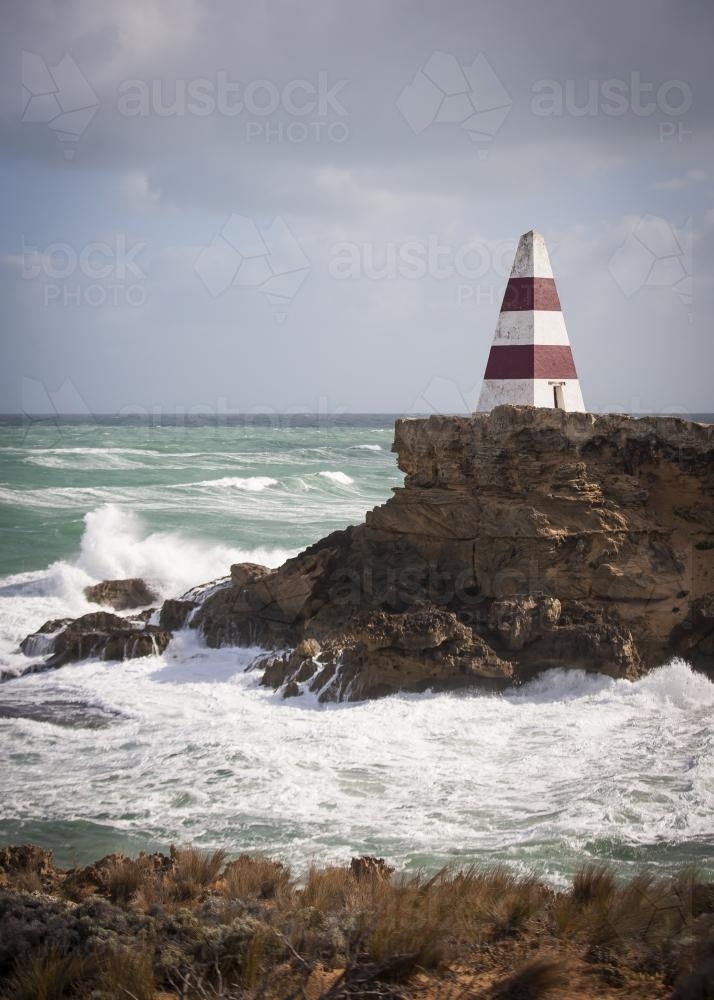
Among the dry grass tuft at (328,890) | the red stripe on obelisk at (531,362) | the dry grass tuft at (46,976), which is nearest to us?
the dry grass tuft at (46,976)

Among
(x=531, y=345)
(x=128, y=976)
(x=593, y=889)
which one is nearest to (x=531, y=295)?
(x=531, y=345)

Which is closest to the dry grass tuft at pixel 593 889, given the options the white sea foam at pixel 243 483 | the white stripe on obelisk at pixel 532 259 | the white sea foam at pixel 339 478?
the white stripe on obelisk at pixel 532 259

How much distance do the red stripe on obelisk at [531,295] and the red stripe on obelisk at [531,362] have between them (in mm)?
483

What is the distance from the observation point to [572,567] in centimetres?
1009

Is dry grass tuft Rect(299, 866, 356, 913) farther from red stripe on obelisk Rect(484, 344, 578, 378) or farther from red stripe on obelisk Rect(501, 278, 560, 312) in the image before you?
red stripe on obelisk Rect(501, 278, 560, 312)

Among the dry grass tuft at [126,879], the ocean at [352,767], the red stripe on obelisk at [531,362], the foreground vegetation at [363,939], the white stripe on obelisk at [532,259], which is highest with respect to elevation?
the white stripe on obelisk at [532,259]

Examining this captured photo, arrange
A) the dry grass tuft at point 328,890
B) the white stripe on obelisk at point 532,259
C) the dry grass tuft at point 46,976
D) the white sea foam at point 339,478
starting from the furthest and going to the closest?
1. the white sea foam at point 339,478
2. the white stripe on obelisk at point 532,259
3. the dry grass tuft at point 328,890
4. the dry grass tuft at point 46,976

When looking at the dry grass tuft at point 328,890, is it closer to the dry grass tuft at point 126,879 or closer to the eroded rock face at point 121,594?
the dry grass tuft at point 126,879

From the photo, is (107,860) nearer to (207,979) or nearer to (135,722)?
(207,979)

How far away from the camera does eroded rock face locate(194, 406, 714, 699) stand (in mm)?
9633

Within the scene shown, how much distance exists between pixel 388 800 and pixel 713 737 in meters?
3.08

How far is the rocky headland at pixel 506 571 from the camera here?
963 cm

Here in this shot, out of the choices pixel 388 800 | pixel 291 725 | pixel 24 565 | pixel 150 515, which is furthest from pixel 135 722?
pixel 150 515

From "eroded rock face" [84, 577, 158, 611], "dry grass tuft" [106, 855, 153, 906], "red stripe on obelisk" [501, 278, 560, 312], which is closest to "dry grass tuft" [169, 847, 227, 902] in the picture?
"dry grass tuft" [106, 855, 153, 906]
